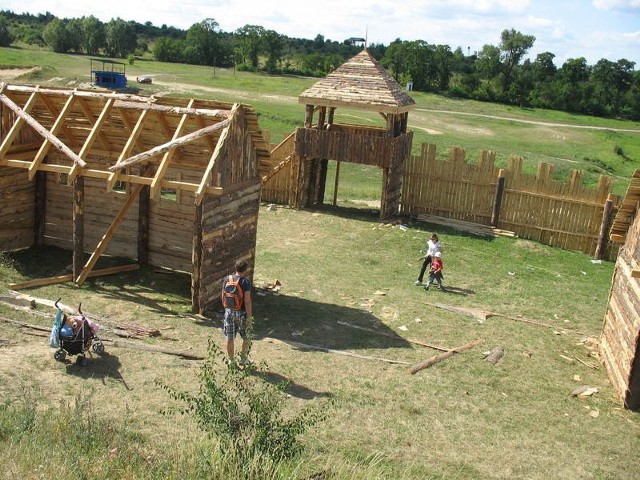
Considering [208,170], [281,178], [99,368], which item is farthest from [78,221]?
[281,178]

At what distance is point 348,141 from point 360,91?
181 centimetres

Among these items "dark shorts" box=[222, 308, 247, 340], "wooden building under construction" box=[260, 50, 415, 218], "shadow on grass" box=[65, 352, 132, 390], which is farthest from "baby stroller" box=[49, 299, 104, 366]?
"wooden building under construction" box=[260, 50, 415, 218]

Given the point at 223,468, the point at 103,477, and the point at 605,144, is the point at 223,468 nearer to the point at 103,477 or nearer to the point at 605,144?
the point at 103,477

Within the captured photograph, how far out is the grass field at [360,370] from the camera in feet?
29.1

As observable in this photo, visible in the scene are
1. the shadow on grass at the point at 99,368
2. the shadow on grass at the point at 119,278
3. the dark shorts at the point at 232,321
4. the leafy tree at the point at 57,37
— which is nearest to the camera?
the shadow on grass at the point at 99,368

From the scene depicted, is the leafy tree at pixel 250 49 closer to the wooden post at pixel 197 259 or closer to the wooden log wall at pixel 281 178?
the wooden log wall at pixel 281 178

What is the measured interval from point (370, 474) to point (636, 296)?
7.04 metres

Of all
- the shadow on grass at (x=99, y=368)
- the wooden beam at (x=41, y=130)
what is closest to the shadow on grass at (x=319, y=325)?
the shadow on grass at (x=99, y=368)

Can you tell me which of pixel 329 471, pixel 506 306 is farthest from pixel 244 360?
pixel 506 306

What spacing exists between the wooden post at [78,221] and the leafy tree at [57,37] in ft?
275

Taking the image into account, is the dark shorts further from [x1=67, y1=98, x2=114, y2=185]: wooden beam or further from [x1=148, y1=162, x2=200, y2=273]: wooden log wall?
A: [x1=148, y1=162, x2=200, y2=273]: wooden log wall

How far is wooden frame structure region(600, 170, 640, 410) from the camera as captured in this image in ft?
40.1

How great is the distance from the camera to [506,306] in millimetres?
17203

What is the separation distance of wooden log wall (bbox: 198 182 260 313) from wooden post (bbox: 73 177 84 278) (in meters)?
3.09
